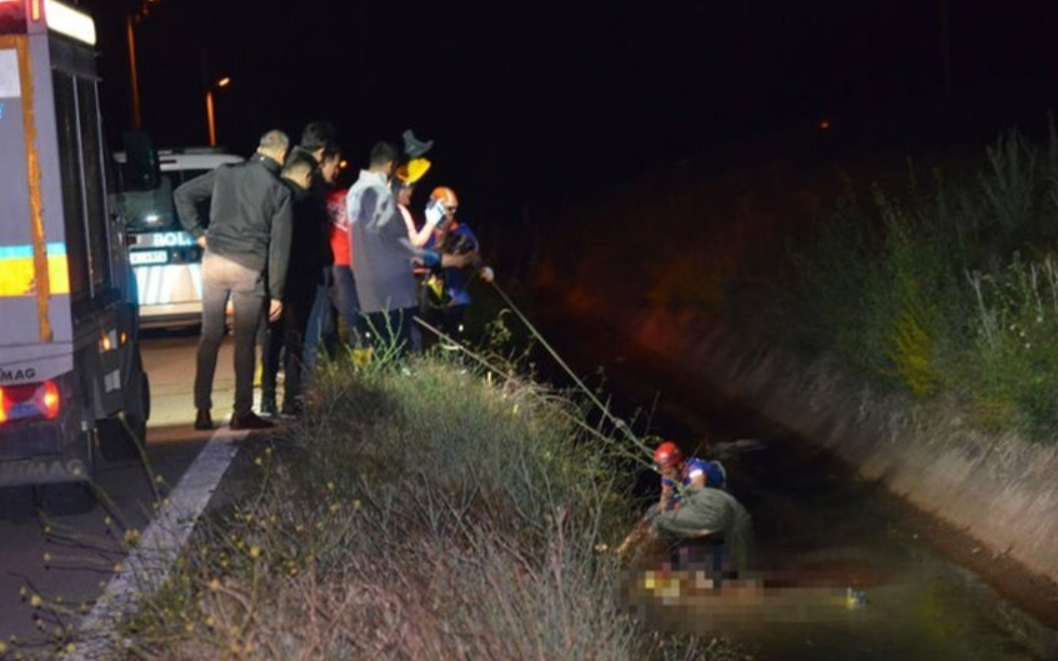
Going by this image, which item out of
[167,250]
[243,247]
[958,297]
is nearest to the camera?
[243,247]

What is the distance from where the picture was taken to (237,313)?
12562mm

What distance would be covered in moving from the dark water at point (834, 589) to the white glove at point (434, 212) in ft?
7.74

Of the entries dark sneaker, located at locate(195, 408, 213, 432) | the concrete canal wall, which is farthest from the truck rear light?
the concrete canal wall

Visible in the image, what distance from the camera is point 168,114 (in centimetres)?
8294

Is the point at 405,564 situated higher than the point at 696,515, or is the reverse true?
the point at 405,564

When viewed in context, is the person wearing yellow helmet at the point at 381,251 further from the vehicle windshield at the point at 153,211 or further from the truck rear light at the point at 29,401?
the vehicle windshield at the point at 153,211

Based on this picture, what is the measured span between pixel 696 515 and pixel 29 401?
332cm

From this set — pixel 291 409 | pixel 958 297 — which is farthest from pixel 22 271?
pixel 958 297

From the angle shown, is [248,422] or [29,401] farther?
[248,422]

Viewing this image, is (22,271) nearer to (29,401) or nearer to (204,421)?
(29,401)

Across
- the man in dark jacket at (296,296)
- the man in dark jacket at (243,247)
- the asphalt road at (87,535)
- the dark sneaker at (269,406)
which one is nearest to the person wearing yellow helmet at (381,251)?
the man in dark jacket at (296,296)

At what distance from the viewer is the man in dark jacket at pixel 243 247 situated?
40.4 feet

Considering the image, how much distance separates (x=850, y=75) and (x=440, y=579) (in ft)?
176

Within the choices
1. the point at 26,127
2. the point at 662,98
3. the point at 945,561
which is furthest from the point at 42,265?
the point at 662,98
